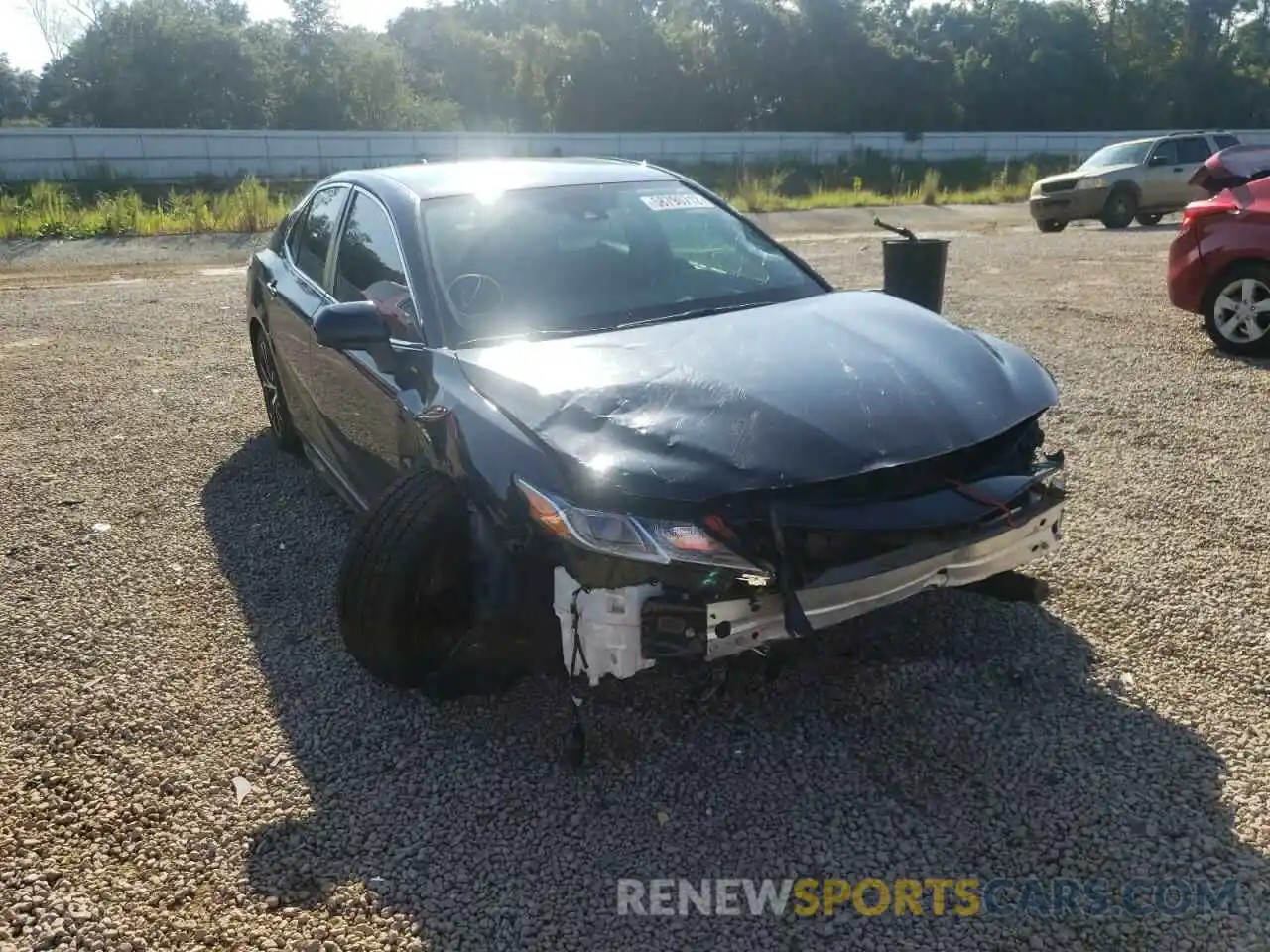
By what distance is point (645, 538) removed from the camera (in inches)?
106

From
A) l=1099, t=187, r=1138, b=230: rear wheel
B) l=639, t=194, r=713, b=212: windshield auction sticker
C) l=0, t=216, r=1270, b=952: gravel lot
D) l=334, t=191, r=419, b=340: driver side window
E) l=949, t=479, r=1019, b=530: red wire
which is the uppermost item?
l=639, t=194, r=713, b=212: windshield auction sticker

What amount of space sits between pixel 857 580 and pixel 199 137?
29.8 metres

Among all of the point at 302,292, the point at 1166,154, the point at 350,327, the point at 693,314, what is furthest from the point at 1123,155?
the point at 350,327

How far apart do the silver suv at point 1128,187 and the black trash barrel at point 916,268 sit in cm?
1539

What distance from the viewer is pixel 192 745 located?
3.29 metres

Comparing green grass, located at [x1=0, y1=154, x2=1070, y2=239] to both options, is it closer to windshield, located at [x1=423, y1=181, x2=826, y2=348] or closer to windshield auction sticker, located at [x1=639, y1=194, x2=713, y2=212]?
windshield auction sticker, located at [x1=639, y1=194, x2=713, y2=212]

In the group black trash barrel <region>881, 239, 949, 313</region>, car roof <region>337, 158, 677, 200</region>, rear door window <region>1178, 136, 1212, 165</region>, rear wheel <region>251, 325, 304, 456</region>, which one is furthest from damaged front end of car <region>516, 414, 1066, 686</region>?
rear door window <region>1178, 136, 1212, 165</region>

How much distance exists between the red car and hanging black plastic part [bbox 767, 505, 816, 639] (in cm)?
627

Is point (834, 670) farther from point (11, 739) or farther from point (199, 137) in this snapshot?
point (199, 137)

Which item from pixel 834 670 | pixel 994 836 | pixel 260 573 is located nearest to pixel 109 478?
pixel 260 573

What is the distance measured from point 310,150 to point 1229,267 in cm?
2697

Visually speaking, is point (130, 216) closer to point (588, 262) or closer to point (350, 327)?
point (588, 262)

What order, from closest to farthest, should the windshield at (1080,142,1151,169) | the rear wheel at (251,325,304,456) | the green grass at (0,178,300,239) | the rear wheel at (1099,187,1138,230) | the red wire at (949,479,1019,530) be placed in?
1. the red wire at (949,479,1019,530)
2. the rear wheel at (251,325,304,456)
3. the green grass at (0,178,300,239)
4. the rear wheel at (1099,187,1138,230)
5. the windshield at (1080,142,1151,169)

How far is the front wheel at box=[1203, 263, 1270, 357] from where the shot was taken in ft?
24.5
